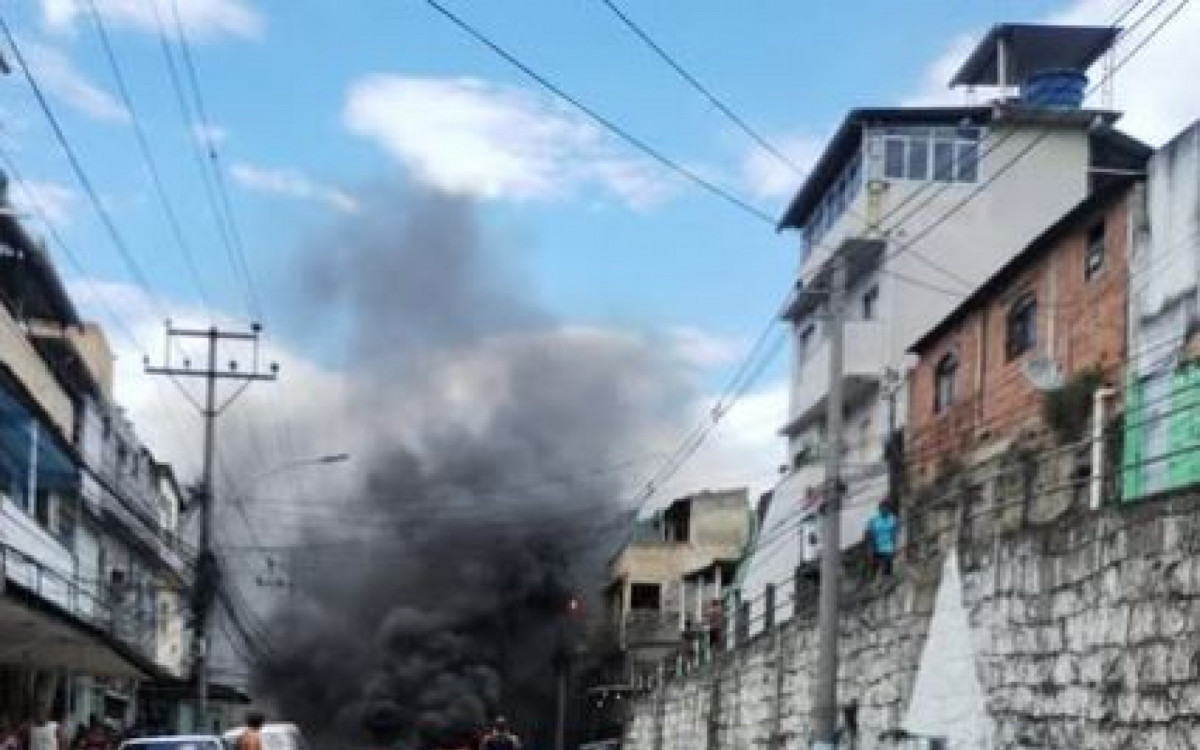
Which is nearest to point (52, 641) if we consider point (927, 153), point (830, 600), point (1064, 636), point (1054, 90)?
point (830, 600)

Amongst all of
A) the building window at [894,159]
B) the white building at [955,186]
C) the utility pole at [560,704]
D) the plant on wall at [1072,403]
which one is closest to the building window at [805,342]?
the white building at [955,186]

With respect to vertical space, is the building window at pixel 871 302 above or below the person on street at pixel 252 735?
above

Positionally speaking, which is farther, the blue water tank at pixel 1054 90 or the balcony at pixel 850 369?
the balcony at pixel 850 369

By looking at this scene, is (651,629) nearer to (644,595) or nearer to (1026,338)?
(644,595)

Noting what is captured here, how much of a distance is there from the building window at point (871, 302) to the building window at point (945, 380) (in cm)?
777

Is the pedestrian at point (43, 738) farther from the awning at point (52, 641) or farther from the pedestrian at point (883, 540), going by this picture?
the pedestrian at point (883, 540)

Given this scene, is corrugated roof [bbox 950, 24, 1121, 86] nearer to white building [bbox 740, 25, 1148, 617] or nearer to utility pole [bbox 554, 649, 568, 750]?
white building [bbox 740, 25, 1148, 617]

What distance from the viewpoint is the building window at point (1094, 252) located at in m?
25.5

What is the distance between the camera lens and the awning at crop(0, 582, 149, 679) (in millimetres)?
23469

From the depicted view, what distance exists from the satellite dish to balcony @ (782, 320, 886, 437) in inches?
423

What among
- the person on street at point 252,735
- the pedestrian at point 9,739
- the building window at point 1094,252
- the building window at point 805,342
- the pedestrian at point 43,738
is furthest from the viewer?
the building window at point 805,342

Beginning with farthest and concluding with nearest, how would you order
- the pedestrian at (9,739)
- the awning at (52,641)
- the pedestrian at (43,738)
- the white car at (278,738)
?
the pedestrian at (43,738) < the awning at (52,641) < the white car at (278,738) < the pedestrian at (9,739)

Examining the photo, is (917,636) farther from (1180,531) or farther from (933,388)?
(933,388)

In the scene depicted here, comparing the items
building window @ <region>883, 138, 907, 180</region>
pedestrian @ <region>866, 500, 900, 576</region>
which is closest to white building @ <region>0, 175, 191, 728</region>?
pedestrian @ <region>866, 500, 900, 576</region>
